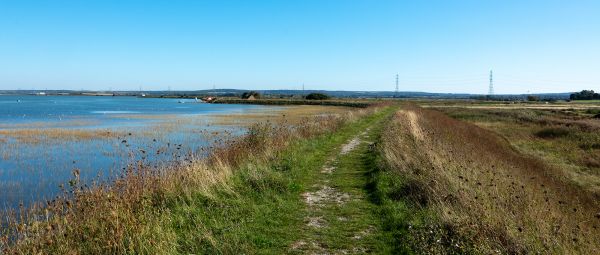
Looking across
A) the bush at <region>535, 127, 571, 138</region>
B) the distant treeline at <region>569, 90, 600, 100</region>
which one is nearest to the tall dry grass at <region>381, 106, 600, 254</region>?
the bush at <region>535, 127, 571, 138</region>

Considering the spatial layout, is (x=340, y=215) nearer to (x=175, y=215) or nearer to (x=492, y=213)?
(x=492, y=213)

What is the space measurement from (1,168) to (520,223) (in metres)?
18.9

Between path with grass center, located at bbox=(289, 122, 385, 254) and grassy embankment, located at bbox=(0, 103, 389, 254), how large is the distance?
12.8 inches

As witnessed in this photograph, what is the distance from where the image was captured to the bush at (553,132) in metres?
36.5

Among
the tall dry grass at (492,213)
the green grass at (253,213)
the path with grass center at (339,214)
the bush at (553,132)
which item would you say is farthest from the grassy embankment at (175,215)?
the bush at (553,132)

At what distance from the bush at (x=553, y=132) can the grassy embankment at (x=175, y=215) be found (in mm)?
30598

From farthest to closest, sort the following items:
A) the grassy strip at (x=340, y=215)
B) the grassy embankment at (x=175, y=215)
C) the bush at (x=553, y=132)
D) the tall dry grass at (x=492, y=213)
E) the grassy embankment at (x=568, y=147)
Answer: the bush at (x=553, y=132), the grassy embankment at (x=568, y=147), the grassy strip at (x=340, y=215), the grassy embankment at (x=175, y=215), the tall dry grass at (x=492, y=213)

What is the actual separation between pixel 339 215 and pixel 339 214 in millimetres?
71

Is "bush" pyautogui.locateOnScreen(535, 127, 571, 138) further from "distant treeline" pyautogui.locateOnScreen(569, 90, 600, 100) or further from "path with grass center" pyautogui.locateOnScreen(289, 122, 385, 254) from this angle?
"distant treeline" pyautogui.locateOnScreen(569, 90, 600, 100)

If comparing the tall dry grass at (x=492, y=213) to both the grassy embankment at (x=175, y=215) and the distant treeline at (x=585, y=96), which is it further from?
the distant treeline at (x=585, y=96)

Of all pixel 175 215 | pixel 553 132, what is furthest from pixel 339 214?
pixel 553 132

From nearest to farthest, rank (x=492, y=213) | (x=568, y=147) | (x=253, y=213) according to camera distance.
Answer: (x=492, y=213)
(x=253, y=213)
(x=568, y=147)

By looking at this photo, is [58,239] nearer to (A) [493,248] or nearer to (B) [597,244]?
(A) [493,248]

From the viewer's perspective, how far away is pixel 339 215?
8938 mm
